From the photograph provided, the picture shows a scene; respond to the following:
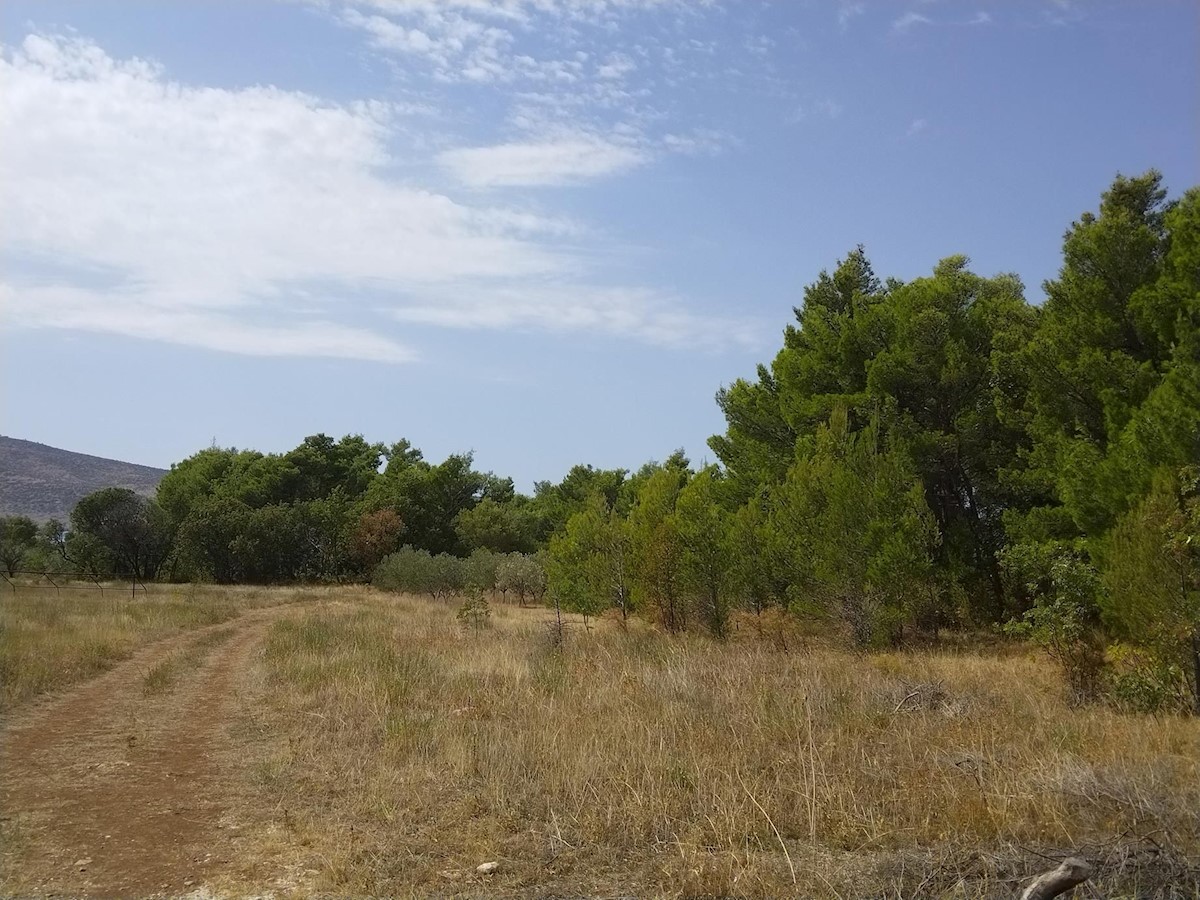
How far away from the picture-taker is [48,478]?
8031 cm

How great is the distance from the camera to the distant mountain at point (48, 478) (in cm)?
6981

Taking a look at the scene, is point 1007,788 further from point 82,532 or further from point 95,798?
point 82,532

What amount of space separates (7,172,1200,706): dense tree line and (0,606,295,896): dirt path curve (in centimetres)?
1153

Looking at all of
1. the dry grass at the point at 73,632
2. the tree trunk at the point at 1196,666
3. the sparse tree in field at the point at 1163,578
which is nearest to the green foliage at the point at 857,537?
the sparse tree in field at the point at 1163,578

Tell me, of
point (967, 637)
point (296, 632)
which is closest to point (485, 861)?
point (296, 632)

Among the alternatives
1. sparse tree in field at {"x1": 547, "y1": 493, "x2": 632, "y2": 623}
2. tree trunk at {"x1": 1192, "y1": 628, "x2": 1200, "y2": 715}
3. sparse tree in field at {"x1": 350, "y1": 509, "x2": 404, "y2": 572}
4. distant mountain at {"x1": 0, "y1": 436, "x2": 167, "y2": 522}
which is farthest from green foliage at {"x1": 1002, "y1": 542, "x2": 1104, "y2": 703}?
distant mountain at {"x1": 0, "y1": 436, "x2": 167, "y2": 522}

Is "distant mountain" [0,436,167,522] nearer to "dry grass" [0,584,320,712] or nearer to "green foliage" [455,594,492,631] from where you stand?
"dry grass" [0,584,320,712]

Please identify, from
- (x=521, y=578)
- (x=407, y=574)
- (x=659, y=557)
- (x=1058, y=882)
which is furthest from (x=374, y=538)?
(x=1058, y=882)

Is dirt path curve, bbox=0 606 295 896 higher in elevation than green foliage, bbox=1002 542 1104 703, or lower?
lower

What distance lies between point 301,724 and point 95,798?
115 inches

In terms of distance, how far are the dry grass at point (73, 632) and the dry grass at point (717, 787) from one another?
3120 millimetres

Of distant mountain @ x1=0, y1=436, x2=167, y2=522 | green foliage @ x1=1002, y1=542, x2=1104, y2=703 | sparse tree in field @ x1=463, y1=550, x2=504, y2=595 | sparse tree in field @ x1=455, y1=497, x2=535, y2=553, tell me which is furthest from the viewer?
distant mountain @ x1=0, y1=436, x2=167, y2=522

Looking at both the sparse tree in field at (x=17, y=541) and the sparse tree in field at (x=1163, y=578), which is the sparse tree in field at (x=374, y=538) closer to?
the sparse tree in field at (x=17, y=541)

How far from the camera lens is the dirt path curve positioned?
530 cm
